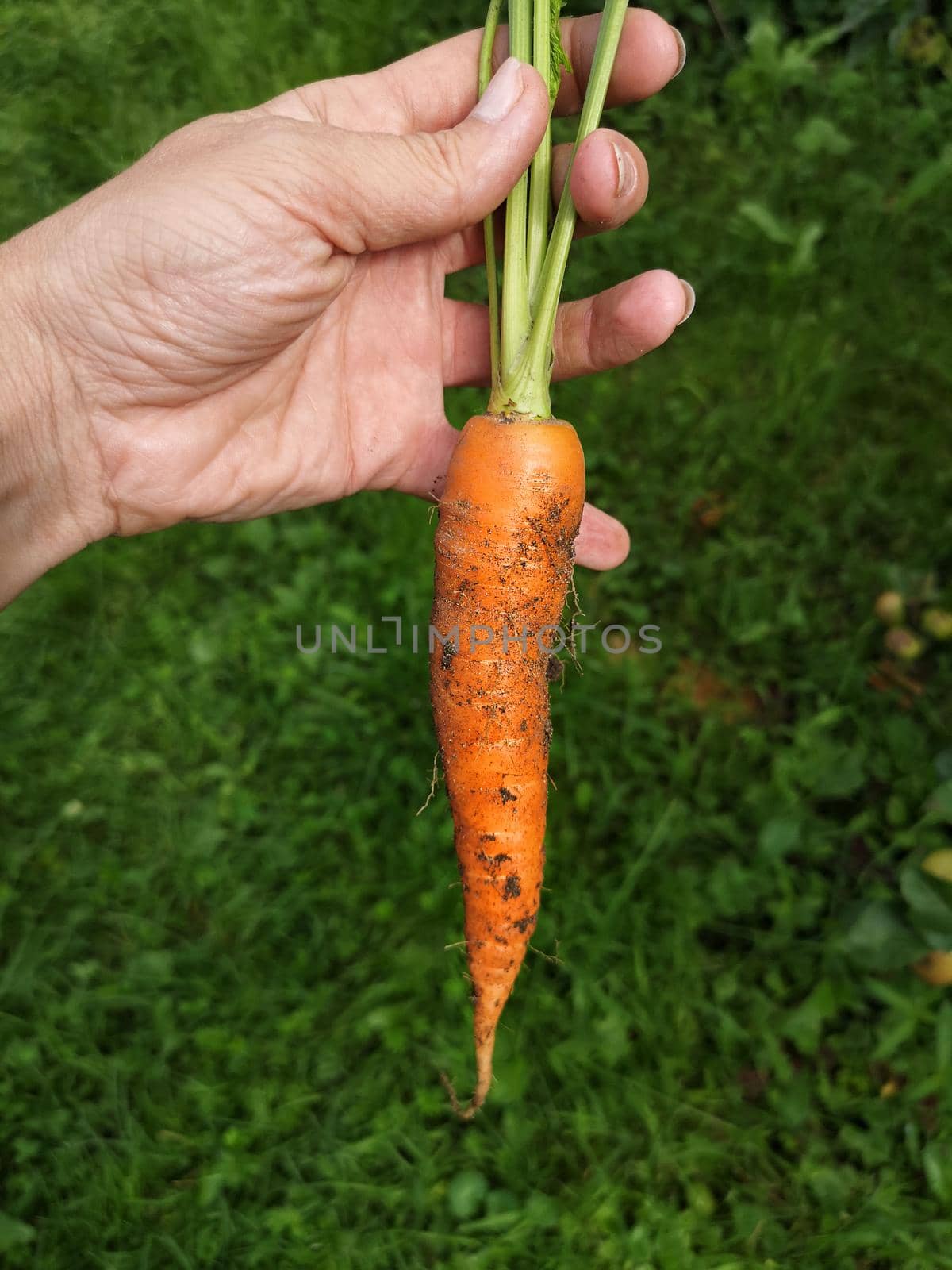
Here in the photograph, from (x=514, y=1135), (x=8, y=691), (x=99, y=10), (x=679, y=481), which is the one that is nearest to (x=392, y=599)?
(x=679, y=481)

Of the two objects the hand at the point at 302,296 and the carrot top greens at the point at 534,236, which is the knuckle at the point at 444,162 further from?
the carrot top greens at the point at 534,236

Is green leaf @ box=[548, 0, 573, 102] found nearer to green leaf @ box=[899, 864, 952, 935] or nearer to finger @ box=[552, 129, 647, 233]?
finger @ box=[552, 129, 647, 233]

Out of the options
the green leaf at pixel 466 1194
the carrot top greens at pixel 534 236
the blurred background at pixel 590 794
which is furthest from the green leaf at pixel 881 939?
the carrot top greens at pixel 534 236

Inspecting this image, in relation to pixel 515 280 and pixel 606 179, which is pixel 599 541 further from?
pixel 606 179

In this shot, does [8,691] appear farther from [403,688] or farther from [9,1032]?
[403,688]

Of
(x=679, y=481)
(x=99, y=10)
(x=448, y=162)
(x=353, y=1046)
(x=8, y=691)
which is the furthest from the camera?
(x=99, y=10)

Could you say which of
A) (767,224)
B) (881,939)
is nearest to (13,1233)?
(881,939)
